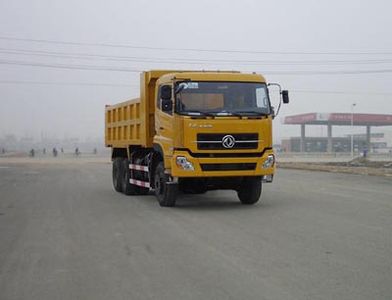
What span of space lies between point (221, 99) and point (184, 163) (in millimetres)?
1725

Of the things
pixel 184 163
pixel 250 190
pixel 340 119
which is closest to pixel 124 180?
pixel 250 190

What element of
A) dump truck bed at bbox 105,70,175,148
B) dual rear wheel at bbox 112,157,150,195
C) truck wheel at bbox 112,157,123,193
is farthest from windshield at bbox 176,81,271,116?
truck wheel at bbox 112,157,123,193

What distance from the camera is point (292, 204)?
14820 millimetres

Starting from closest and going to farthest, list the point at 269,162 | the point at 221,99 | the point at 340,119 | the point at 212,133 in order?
the point at 212,133 → the point at 221,99 → the point at 269,162 → the point at 340,119

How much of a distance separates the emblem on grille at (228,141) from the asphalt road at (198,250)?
1.54m

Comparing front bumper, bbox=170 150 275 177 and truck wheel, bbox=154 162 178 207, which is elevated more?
front bumper, bbox=170 150 275 177

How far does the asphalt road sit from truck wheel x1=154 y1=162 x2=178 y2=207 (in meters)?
0.25

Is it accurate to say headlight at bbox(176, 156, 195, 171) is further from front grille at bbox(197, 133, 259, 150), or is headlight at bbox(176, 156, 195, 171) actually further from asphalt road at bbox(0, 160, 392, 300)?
asphalt road at bbox(0, 160, 392, 300)

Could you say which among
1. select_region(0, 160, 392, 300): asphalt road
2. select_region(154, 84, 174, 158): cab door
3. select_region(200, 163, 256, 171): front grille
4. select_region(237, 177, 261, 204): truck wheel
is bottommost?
select_region(0, 160, 392, 300): asphalt road

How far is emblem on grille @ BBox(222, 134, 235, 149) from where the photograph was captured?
13.4 meters

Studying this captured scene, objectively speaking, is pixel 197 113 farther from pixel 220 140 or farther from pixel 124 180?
pixel 124 180

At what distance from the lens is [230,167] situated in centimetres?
1350

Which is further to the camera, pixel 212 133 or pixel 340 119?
pixel 340 119

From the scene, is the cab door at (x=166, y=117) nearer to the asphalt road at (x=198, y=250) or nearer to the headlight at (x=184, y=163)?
the headlight at (x=184, y=163)
